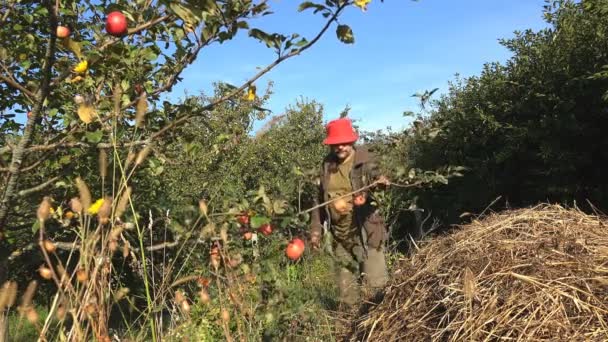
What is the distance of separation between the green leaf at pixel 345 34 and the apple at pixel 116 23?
735 mm

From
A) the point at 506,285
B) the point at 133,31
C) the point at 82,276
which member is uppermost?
the point at 133,31

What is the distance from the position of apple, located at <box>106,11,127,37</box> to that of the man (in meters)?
2.45

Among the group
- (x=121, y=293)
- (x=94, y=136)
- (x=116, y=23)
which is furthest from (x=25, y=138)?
(x=121, y=293)

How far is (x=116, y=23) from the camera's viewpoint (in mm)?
1861

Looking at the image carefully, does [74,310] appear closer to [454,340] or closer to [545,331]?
[454,340]

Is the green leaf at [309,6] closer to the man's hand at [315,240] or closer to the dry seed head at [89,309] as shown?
the dry seed head at [89,309]

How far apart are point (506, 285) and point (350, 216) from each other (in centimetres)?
213

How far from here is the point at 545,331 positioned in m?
2.21

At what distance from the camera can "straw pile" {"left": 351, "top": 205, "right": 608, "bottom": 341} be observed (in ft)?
7.36

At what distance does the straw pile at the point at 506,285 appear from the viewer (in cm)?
224

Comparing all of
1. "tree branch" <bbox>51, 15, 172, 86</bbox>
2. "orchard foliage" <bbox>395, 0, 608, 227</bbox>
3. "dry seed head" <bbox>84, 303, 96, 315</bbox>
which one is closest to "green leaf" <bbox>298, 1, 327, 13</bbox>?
"tree branch" <bbox>51, 15, 172, 86</bbox>

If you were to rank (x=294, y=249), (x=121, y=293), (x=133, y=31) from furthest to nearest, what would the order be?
(x=294, y=249) < (x=133, y=31) < (x=121, y=293)

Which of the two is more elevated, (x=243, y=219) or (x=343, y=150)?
(x=343, y=150)

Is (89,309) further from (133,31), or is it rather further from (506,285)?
(506,285)
